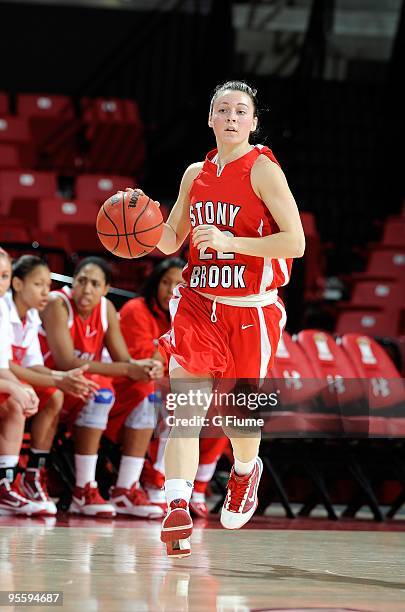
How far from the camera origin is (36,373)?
18.7ft

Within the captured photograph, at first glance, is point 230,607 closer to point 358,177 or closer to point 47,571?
point 47,571

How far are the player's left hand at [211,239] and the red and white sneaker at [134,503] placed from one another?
8.27 feet

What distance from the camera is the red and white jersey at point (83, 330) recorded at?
20.2 feet

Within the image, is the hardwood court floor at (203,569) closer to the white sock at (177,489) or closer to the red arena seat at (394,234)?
the white sock at (177,489)

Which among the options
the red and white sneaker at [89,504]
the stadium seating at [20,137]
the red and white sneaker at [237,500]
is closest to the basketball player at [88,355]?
the red and white sneaker at [89,504]

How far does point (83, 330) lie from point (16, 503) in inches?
44.3

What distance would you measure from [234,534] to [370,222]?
7.38 metres

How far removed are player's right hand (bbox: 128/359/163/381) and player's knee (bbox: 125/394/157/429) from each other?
0.16m

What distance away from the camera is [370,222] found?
12.0 m

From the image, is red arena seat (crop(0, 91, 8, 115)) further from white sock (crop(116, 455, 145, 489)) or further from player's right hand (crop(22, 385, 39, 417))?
player's right hand (crop(22, 385, 39, 417))

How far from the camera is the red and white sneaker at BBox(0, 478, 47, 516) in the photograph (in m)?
5.45

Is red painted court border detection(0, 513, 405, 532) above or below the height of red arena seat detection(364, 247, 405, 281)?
below

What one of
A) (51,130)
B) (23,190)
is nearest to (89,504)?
(23,190)

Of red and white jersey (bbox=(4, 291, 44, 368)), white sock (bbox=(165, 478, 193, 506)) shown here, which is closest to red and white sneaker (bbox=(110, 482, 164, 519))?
red and white jersey (bbox=(4, 291, 44, 368))
